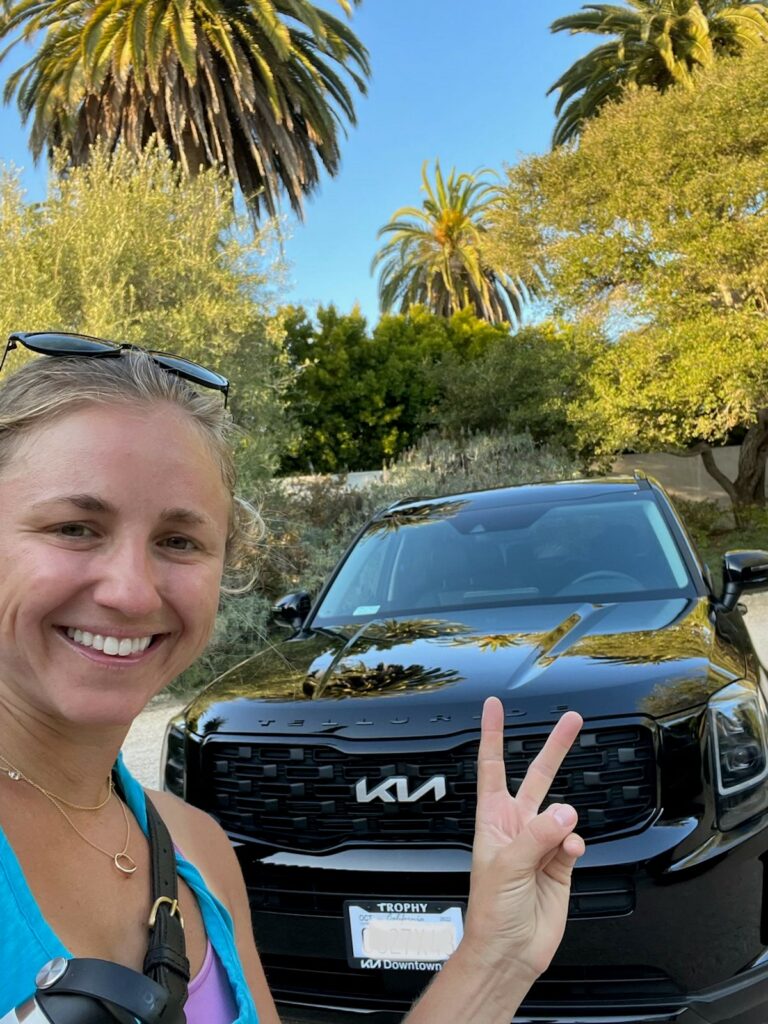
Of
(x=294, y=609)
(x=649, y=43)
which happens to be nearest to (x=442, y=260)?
(x=649, y=43)

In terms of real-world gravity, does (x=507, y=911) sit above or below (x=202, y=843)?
below

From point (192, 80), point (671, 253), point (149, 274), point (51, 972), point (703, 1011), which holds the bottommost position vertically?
point (703, 1011)

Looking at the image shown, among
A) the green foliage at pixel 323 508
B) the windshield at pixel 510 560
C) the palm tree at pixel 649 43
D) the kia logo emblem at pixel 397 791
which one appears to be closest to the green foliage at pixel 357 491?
the green foliage at pixel 323 508

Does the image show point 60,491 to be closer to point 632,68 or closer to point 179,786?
point 179,786

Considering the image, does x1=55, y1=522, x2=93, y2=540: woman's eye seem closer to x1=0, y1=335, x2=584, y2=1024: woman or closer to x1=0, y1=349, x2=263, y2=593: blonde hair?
x1=0, y1=335, x2=584, y2=1024: woman

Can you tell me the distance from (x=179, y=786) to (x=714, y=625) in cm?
192

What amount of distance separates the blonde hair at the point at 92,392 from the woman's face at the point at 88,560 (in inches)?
0.8

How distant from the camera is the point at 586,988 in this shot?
7.68ft

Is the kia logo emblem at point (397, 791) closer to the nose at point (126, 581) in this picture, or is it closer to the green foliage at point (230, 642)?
the nose at point (126, 581)

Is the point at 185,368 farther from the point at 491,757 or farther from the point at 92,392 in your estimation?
the point at 491,757

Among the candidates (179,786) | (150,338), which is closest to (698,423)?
(150,338)

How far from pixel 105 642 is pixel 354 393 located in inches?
691

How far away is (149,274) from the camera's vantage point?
1123 cm

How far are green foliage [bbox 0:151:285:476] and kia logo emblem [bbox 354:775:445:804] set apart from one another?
27.3ft
